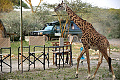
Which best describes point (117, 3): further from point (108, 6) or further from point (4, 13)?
point (4, 13)

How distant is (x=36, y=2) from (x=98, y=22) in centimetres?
187

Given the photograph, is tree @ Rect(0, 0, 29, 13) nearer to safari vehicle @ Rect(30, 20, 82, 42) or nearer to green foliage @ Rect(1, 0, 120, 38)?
green foliage @ Rect(1, 0, 120, 38)

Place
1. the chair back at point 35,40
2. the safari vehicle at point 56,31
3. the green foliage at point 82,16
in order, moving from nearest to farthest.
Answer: the chair back at point 35,40
the green foliage at point 82,16
the safari vehicle at point 56,31

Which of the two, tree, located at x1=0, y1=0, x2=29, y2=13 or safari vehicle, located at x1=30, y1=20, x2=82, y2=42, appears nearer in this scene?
safari vehicle, located at x1=30, y1=20, x2=82, y2=42

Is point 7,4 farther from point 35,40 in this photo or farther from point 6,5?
point 35,40

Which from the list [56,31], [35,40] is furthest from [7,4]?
[35,40]

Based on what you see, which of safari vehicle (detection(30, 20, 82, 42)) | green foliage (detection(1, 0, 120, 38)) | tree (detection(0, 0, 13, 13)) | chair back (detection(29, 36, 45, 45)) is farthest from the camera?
tree (detection(0, 0, 13, 13))

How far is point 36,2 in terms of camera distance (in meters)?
5.12

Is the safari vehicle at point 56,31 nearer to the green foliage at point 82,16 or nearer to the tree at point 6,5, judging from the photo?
the green foliage at point 82,16

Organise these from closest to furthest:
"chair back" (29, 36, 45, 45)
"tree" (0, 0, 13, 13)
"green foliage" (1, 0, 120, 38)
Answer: "chair back" (29, 36, 45, 45) → "green foliage" (1, 0, 120, 38) → "tree" (0, 0, 13, 13)

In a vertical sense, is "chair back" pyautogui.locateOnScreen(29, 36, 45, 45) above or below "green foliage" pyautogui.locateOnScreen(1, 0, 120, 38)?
below

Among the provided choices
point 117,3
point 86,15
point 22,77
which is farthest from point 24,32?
point 117,3

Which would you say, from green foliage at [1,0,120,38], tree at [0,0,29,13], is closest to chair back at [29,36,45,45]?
green foliage at [1,0,120,38]

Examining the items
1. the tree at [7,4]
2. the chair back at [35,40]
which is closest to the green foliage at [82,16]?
the tree at [7,4]
